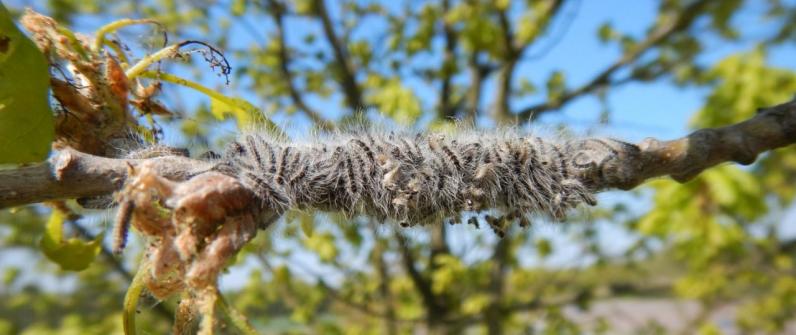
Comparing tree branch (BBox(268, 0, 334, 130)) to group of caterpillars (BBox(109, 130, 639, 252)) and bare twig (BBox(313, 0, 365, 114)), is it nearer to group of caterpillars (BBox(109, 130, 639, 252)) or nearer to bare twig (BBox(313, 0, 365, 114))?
bare twig (BBox(313, 0, 365, 114))

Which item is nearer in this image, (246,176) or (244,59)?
(246,176)

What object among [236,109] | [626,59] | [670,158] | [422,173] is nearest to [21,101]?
[236,109]

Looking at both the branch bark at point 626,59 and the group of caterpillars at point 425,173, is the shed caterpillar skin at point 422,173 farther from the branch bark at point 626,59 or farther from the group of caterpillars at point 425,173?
the branch bark at point 626,59

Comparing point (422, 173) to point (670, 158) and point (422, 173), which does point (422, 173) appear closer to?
point (422, 173)

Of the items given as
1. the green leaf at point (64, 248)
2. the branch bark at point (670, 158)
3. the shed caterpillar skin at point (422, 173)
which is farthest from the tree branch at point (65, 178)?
the green leaf at point (64, 248)

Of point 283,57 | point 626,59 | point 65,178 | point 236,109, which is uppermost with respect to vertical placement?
point 626,59

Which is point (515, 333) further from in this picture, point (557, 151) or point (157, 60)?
point (157, 60)

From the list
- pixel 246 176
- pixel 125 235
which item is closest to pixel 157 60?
pixel 246 176
